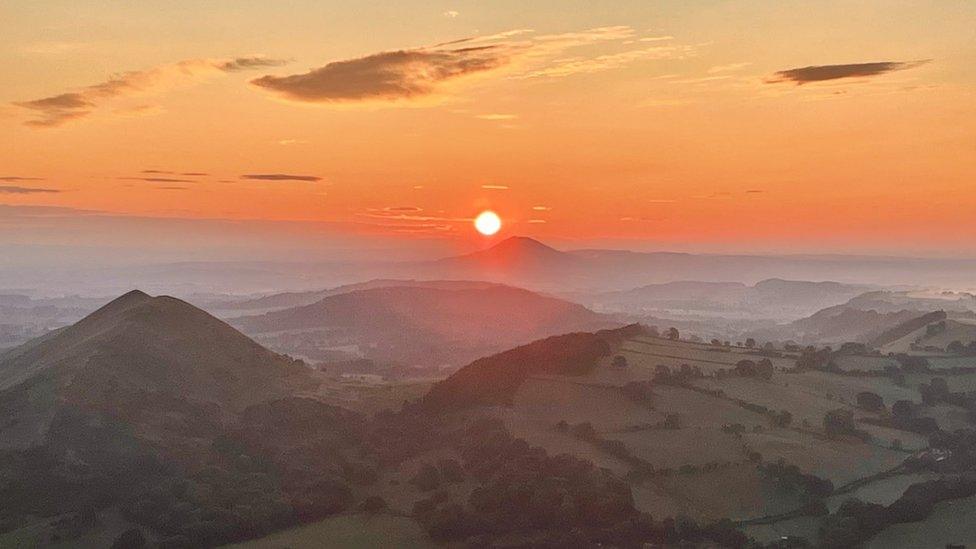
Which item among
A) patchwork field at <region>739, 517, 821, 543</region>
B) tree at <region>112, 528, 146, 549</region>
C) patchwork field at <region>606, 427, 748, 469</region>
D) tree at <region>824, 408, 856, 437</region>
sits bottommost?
patchwork field at <region>739, 517, 821, 543</region>

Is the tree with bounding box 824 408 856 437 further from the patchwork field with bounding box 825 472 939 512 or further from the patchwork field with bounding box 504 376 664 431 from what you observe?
the patchwork field with bounding box 504 376 664 431

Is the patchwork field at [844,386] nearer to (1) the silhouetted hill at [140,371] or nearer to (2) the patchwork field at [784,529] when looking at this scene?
(2) the patchwork field at [784,529]

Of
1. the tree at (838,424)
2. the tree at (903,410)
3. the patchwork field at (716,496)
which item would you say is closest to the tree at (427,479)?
the patchwork field at (716,496)

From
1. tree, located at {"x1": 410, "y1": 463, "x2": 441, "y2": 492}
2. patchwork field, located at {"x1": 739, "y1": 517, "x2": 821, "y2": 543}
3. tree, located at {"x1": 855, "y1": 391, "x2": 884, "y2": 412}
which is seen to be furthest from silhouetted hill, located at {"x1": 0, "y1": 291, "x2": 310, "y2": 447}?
tree, located at {"x1": 855, "y1": 391, "x2": 884, "y2": 412}

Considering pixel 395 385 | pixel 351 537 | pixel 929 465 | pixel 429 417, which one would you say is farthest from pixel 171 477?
pixel 929 465

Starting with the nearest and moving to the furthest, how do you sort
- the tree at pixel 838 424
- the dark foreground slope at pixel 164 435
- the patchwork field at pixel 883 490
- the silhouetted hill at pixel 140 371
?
the dark foreground slope at pixel 164 435, the patchwork field at pixel 883 490, the tree at pixel 838 424, the silhouetted hill at pixel 140 371

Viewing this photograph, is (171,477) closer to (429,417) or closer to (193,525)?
(193,525)

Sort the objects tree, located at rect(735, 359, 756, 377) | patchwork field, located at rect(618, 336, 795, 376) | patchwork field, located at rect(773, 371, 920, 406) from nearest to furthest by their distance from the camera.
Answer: patchwork field, located at rect(773, 371, 920, 406)
tree, located at rect(735, 359, 756, 377)
patchwork field, located at rect(618, 336, 795, 376)

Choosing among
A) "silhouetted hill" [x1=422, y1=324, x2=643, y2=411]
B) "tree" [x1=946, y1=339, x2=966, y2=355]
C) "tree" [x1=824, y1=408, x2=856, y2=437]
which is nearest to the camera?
"tree" [x1=824, y1=408, x2=856, y2=437]
